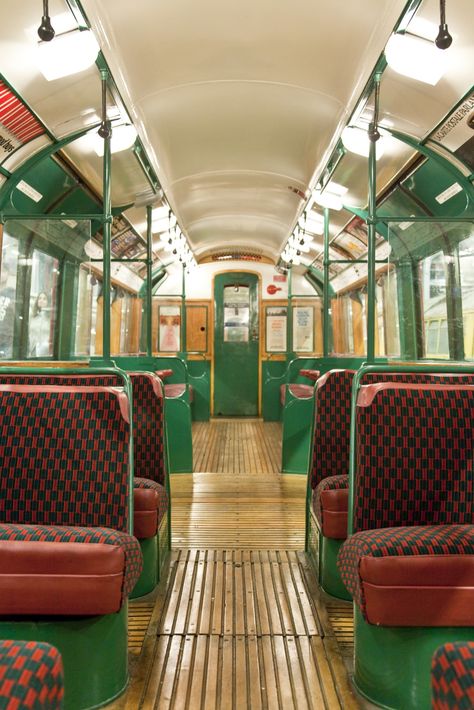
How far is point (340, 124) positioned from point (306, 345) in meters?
5.84

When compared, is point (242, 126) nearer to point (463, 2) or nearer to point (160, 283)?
point (463, 2)

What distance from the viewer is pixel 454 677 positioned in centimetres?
100

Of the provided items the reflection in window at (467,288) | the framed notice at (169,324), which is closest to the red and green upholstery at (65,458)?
the reflection in window at (467,288)

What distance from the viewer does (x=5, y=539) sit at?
1.85 meters

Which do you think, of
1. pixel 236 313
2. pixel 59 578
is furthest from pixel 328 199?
pixel 236 313

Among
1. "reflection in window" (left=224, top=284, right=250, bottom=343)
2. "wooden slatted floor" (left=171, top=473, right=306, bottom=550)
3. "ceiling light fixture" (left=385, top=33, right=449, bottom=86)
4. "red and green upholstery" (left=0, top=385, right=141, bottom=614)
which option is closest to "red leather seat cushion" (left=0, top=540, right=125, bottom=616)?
"red and green upholstery" (left=0, top=385, right=141, bottom=614)

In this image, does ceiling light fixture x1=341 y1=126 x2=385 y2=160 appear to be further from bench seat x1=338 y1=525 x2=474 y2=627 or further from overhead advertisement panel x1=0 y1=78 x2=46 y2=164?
bench seat x1=338 y1=525 x2=474 y2=627

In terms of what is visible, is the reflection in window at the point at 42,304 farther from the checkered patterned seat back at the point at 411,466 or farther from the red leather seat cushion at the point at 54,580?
the checkered patterned seat back at the point at 411,466

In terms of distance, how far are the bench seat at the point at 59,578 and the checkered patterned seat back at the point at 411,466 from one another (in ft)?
3.06

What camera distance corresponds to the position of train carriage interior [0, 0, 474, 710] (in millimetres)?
1843

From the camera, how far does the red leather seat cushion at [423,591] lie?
179 centimetres

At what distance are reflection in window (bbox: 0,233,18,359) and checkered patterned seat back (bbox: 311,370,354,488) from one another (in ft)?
8.59

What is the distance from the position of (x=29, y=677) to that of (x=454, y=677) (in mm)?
703

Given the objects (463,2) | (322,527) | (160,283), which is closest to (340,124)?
(463,2)
